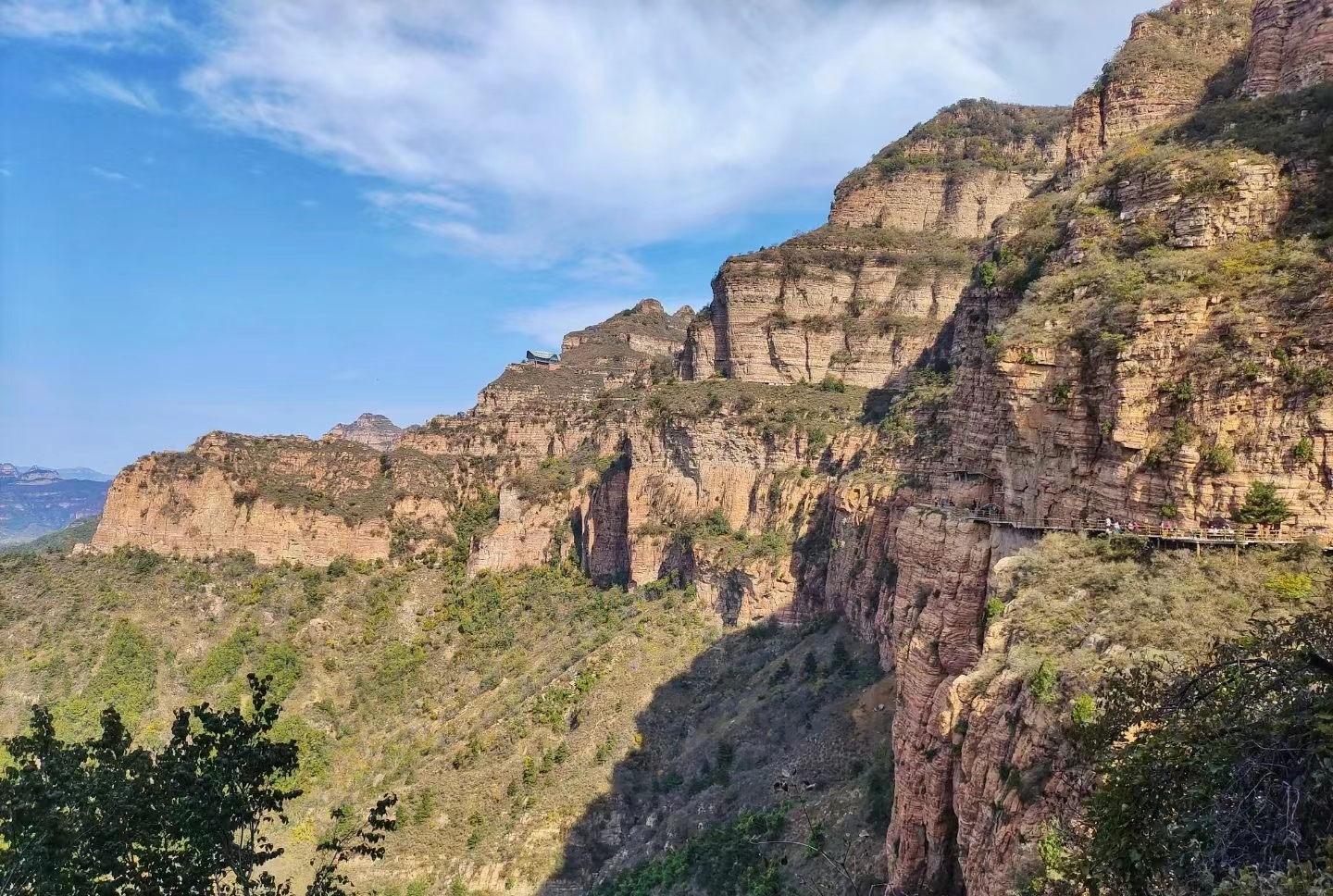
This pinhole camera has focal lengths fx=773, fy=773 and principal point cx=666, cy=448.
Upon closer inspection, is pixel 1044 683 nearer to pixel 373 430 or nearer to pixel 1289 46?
pixel 1289 46

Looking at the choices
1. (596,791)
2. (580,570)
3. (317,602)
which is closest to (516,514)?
(580,570)

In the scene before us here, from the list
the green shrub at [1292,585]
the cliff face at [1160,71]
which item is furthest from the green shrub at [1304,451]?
the cliff face at [1160,71]

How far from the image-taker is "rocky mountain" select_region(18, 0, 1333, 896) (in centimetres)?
1324

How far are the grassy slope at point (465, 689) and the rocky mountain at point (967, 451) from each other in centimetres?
121

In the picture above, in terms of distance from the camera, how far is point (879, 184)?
6119 cm

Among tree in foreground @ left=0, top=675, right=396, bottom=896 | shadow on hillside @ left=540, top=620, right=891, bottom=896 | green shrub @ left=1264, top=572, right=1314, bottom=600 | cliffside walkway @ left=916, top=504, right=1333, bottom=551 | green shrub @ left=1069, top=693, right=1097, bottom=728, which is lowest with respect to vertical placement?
shadow on hillside @ left=540, top=620, right=891, bottom=896

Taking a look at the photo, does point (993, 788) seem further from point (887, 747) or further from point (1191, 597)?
point (887, 747)

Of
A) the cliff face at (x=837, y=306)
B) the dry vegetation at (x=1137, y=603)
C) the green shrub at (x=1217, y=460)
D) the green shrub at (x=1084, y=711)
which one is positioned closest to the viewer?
the green shrub at (x=1084, y=711)

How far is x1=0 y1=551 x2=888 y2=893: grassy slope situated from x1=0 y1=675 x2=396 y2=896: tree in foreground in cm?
1631

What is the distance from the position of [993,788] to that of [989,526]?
761 centimetres

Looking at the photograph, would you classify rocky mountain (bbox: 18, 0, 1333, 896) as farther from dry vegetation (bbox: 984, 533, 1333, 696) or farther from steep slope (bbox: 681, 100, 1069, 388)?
steep slope (bbox: 681, 100, 1069, 388)

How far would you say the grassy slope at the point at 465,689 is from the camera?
106ft

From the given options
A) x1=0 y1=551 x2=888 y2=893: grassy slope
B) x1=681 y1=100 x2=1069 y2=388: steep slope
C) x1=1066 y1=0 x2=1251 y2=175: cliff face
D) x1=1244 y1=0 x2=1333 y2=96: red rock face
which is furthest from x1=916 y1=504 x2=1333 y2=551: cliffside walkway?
x1=681 y1=100 x2=1069 y2=388: steep slope

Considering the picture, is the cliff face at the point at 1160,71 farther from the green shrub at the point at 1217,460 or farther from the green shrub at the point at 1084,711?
the green shrub at the point at 1084,711
